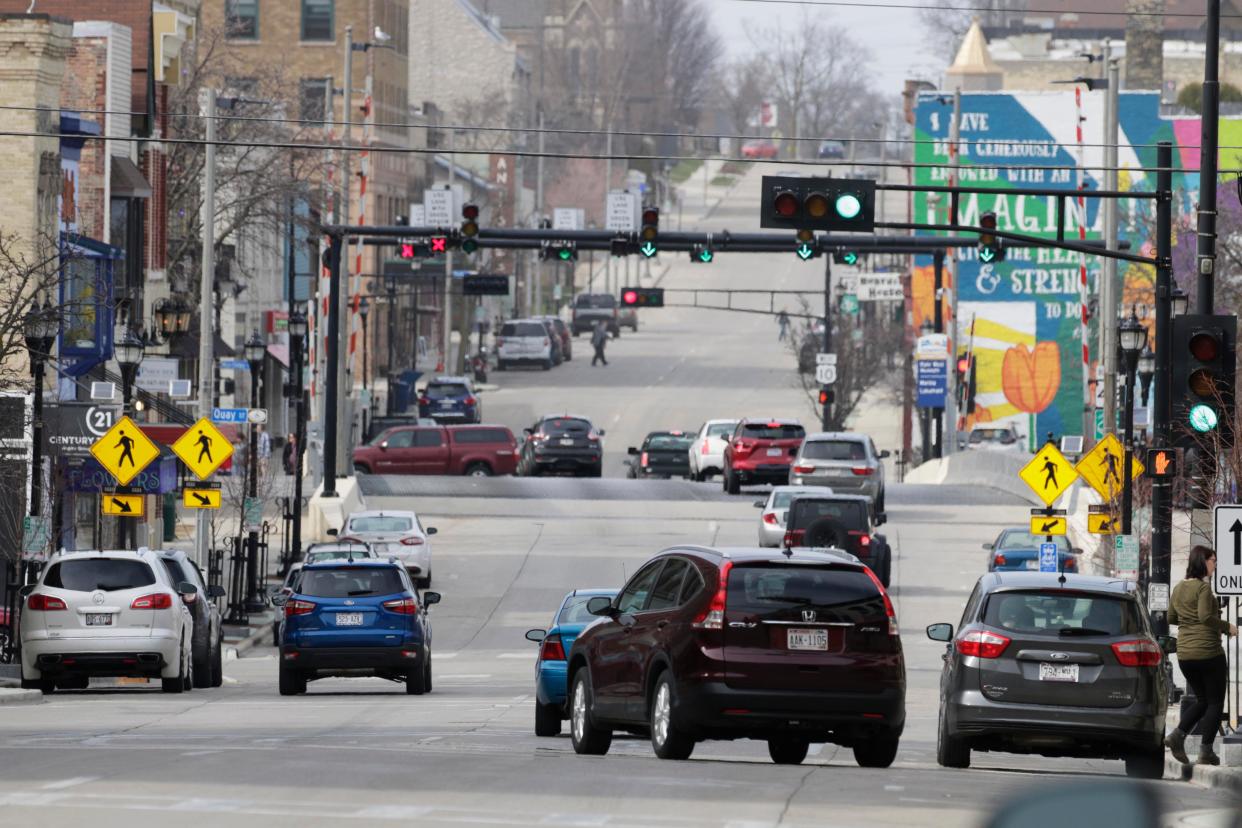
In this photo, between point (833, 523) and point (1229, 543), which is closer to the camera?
point (1229, 543)

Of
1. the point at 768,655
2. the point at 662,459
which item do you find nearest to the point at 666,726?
the point at 768,655

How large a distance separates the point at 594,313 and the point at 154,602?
96.8 m

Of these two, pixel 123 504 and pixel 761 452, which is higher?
pixel 123 504

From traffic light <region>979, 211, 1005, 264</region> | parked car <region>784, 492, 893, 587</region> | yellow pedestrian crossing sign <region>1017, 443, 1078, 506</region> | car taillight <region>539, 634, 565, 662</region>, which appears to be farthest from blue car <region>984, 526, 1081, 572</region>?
car taillight <region>539, 634, 565, 662</region>

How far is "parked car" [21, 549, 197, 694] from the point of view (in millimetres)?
24906

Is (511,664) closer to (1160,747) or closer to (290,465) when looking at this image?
(1160,747)

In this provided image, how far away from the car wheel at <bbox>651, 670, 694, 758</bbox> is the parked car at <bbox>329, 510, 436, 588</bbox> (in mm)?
24401

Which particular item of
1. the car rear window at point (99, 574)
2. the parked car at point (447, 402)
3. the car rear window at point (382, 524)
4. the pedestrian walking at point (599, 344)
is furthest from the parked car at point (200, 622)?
the pedestrian walking at point (599, 344)

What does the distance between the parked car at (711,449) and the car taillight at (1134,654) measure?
139ft

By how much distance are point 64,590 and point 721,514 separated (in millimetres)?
27399

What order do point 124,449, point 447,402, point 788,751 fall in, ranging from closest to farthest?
point 788,751 < point 124,449 < point 447,402

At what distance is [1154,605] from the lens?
25125 millimetres

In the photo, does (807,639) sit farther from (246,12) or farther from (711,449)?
(246,12)

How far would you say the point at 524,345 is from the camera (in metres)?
105
